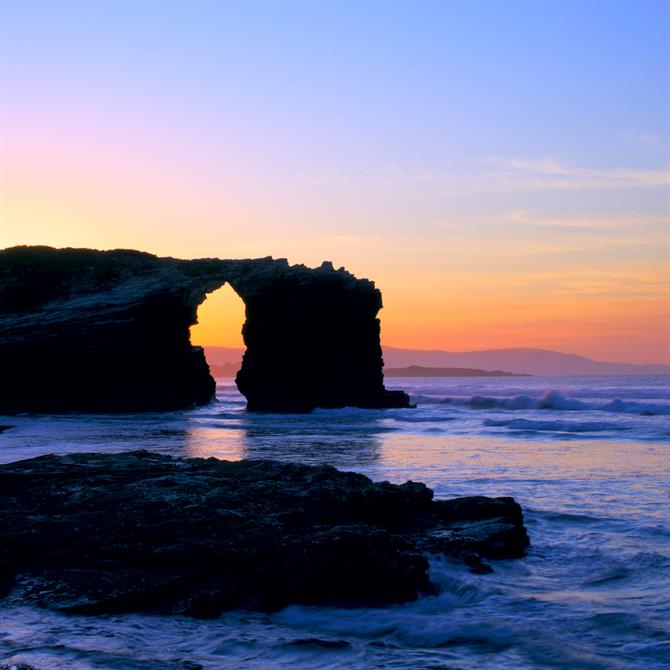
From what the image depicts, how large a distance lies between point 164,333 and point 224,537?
3897 cm

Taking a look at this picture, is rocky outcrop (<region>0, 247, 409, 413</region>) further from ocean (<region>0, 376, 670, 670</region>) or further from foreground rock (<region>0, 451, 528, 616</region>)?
foreground rock (<region>0, 451, 528, 616</region>)

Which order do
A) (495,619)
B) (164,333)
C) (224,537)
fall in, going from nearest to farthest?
1. (495,619)
2. (224,537)
3. (164,333)

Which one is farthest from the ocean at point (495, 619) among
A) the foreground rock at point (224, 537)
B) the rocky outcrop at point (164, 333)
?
the rocky outcrop at point (164, 333)

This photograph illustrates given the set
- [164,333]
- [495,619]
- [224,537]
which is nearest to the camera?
[495,619]

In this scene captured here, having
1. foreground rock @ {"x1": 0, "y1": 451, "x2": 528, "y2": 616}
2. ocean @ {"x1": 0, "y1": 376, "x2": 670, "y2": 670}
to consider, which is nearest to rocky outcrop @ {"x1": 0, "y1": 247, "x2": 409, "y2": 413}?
ocean @ {"x1": 0, "y1": 376, "x2": 670, "y2": 670}

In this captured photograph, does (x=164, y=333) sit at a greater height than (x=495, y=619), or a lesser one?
greater

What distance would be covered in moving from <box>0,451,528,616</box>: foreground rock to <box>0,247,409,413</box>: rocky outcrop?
35160 millimetres

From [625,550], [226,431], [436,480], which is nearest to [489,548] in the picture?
[625,550]

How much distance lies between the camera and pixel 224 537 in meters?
6.93

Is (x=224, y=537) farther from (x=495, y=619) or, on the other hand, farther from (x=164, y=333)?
(x=164, y=333)

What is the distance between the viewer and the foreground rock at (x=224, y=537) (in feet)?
20.8

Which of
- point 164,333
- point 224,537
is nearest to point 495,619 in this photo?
point 224,537

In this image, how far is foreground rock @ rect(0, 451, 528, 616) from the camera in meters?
6.34

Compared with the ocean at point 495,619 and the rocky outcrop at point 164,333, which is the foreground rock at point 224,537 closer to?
the ocean at point 495,619
